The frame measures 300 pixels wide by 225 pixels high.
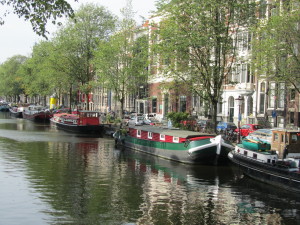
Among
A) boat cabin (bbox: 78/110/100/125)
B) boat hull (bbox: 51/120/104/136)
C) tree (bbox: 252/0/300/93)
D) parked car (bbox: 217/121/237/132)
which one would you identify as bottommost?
boat hull (bbox: 51/120/104/136)

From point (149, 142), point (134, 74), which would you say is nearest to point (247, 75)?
point (134, 74)

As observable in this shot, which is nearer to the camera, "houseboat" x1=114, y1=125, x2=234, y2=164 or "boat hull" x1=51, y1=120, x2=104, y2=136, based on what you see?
"houseboat" x1=114, y1=125, x2=234, y2=164

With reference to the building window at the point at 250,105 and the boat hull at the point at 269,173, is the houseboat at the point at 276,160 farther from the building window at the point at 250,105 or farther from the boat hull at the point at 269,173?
the building window at the point at 250,105

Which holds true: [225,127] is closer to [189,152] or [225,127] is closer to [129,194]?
[189,152]

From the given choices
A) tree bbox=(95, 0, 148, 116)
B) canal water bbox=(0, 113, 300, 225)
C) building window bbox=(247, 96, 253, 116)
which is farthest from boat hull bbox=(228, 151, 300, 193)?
tree bbox=(95, 0, 148, 116)

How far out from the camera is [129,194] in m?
19.7

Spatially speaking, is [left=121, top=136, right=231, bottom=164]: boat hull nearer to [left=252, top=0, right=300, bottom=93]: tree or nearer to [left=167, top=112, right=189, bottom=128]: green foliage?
[left=167, top=112, right=189, bottom=128]: green foliage

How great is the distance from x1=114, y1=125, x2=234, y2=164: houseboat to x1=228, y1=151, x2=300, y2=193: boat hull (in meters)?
1.97

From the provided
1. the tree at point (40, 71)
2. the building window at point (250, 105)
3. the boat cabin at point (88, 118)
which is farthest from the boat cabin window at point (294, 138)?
the tree at point (40, 71)

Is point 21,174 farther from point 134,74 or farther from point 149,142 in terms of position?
point 134,74

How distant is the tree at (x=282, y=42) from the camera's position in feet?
106

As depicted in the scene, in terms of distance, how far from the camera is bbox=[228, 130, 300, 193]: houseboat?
20.6m

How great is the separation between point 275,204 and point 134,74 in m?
38.9

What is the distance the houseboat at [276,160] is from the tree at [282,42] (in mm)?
9211
